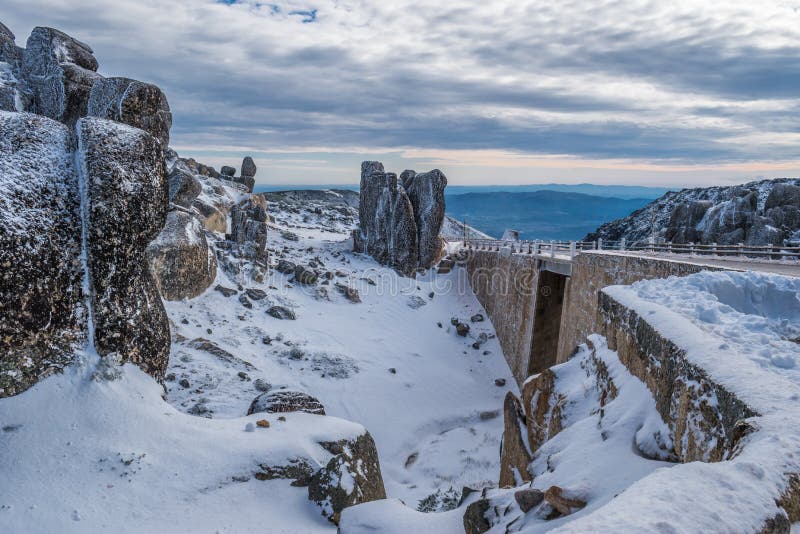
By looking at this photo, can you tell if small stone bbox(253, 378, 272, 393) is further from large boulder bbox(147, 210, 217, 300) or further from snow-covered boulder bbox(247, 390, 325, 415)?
large boulder bbox(147, 210, 217, 300)

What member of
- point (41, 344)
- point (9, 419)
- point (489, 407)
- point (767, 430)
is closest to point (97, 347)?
point (41, 344)

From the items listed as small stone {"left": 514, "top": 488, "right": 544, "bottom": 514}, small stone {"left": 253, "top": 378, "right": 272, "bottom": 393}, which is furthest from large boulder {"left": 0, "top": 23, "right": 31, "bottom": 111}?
small stone {"left": 514, "top": 488, "right": 544, "bottom": 514}

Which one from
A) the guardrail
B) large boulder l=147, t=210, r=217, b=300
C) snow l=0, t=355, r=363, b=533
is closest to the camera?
snow l=0, t=355, r=363, b=533

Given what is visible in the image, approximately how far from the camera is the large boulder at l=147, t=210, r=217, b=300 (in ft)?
52.8

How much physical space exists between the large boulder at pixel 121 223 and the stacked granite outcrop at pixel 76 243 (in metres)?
0.02

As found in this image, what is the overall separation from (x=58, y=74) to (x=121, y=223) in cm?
853

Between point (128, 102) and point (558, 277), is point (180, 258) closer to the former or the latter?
point (128, 102)

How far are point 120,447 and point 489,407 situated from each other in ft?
44.1

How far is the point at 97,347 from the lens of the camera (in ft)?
27.7

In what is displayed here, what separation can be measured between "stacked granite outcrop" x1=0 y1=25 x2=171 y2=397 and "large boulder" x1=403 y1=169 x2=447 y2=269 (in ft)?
75.6

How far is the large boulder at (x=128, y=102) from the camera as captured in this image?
11273 mm

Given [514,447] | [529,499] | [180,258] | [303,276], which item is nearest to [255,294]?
[303,276]

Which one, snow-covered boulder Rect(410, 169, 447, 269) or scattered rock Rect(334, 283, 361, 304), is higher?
snow-covered boulder Rect(410, 169, 447, 269)

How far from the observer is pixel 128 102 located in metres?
11.3
